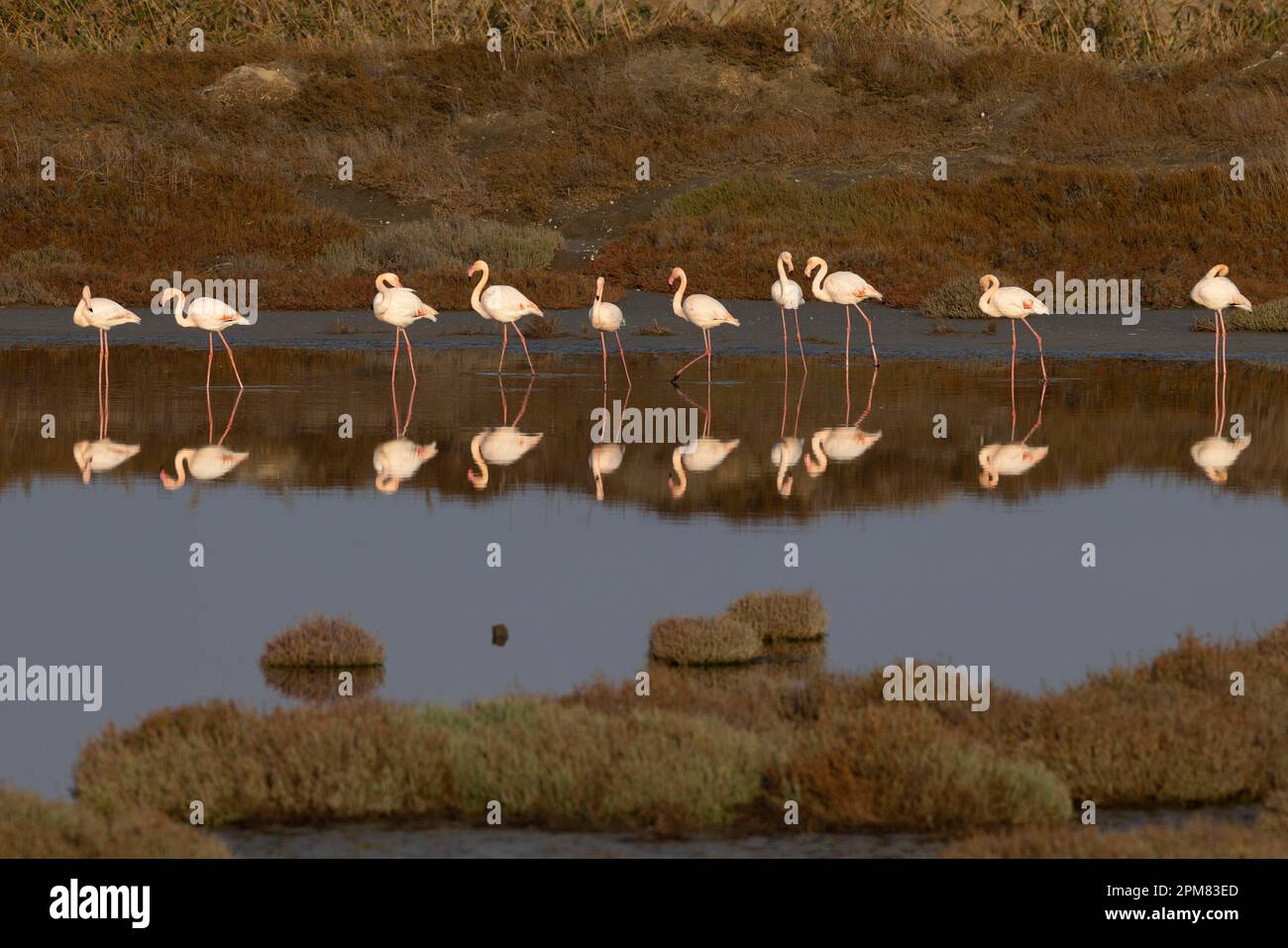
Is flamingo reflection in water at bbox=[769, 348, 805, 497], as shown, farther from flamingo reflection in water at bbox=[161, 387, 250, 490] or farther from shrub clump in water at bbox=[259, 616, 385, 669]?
shrub clump in water at bbox=[259, 616, 385, 669]

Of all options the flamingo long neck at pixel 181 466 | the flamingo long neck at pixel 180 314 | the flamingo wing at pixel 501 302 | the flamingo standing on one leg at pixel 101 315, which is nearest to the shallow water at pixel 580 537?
the flamingo long neck at pixel 181 466

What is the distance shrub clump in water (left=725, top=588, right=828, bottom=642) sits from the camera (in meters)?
10.9

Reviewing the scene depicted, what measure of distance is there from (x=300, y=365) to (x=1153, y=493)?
12.8 meters

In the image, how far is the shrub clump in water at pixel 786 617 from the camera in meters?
10.9

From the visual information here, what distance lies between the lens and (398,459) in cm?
1736

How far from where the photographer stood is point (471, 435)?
1875 cm

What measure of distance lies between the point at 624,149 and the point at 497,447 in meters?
22.7

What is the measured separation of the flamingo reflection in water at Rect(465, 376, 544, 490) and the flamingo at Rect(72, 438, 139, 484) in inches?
119

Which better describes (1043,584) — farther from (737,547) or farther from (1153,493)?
(1153,493)

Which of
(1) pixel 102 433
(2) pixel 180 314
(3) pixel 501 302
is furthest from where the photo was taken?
(3) pixel 501 302

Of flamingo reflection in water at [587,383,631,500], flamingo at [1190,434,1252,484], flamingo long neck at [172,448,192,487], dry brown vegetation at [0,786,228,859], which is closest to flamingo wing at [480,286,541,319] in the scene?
flamingo reflection in water at [587,383,631,500]

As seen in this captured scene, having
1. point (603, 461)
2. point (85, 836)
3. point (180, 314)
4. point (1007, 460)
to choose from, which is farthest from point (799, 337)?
point (85, 836)

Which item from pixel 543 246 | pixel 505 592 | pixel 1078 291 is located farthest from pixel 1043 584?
pixel 543 246

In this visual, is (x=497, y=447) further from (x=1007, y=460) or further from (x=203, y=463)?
(x=1007, y=460)
